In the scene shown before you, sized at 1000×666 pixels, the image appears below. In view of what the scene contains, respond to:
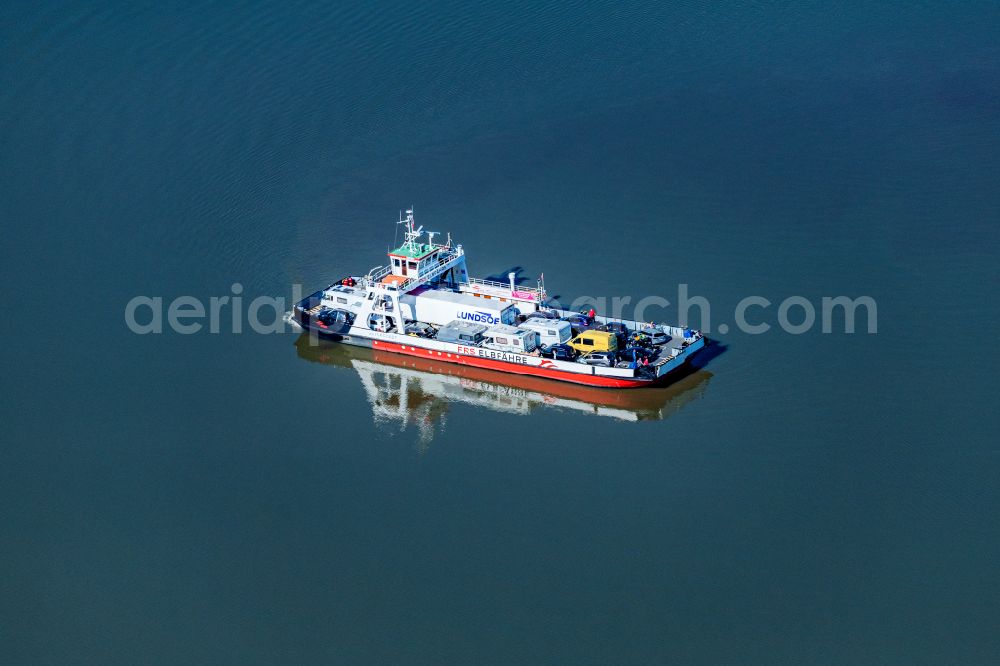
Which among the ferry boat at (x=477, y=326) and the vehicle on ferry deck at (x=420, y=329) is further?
the vehicle on ferry deck at (x=420, y=329)

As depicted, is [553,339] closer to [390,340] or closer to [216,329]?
[390,340]

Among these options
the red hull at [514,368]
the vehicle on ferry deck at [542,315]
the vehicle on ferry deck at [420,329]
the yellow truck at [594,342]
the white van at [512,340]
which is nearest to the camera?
the red hull at [514,368]

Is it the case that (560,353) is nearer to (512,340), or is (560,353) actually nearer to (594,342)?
(594,342)

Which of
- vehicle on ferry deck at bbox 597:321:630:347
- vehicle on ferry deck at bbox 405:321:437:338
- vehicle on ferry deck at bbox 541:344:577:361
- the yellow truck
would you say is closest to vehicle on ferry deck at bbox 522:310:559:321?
vehicle on ferry deck at bbox 541:344:577:361

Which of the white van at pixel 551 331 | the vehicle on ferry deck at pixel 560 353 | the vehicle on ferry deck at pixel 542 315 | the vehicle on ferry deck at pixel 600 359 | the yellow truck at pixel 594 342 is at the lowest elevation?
the vehicle on ferry deck at pixel 600 359

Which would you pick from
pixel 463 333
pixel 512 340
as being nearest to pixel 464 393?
pixel 512 340

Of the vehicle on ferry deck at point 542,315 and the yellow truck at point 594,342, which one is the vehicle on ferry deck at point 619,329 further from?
the vehicle on ferry deck at point 542,315

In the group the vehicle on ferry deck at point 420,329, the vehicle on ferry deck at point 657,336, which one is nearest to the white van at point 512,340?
the vehicle on ferry deck at point 420,329
